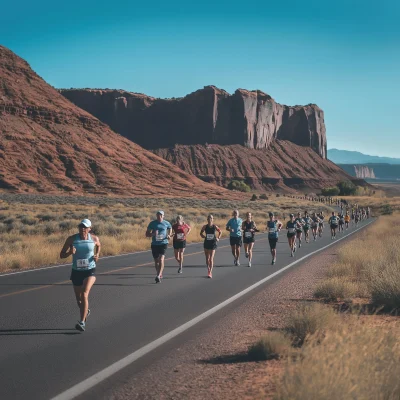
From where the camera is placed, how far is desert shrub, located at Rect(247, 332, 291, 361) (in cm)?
613

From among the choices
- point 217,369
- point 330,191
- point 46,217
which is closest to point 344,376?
point 217,369

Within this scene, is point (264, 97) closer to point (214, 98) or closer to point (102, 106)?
point (214, 98)

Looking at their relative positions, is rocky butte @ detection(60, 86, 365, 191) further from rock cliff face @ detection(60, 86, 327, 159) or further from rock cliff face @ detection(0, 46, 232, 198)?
rock cliff face @ detection(0, 46, 232, 198)

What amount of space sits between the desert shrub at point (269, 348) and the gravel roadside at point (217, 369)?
0.17 m

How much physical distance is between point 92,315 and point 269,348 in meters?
3.62

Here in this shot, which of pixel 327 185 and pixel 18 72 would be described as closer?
pixel 18 72

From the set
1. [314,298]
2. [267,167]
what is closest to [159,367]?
[314,298]

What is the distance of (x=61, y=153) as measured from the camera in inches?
3110

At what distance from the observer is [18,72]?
87.6 meters

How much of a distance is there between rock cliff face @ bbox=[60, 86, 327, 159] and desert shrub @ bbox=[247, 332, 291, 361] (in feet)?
483

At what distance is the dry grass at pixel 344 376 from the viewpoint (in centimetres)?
383

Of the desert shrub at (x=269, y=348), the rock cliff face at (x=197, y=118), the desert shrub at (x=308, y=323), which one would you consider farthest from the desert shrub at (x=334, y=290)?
the rock cliff face at (x=197, y=118)

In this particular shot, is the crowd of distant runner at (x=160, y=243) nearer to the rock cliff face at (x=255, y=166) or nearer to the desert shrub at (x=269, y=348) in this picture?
the desert shrub at (x=269, y=348)

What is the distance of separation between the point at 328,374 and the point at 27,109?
275ft
